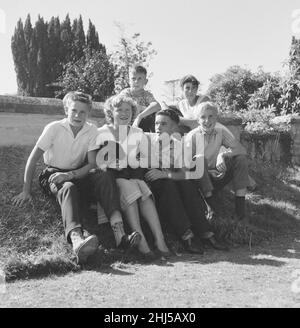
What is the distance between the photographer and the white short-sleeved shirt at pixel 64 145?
4.02m

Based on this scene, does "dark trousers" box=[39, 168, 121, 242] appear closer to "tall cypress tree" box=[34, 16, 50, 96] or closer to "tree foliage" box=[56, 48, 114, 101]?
"tree foliage" box=[56, 48, 114, 101]

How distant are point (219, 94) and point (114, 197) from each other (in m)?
14.6

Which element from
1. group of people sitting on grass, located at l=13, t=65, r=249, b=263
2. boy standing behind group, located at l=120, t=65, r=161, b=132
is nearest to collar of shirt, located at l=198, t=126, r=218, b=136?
group of people sitting on grass, located at l=13, t=65, r=249, b=263

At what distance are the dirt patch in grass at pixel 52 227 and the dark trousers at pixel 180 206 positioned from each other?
199 millimetres

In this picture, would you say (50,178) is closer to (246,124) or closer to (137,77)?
(137,77)

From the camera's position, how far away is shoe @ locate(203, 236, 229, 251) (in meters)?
4.05

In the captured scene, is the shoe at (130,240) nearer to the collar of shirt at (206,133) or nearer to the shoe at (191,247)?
the shoe at (191,247)

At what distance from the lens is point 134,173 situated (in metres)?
4.13

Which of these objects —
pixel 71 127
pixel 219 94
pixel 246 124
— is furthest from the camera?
pixel 219 94

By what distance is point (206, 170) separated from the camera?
4.39m

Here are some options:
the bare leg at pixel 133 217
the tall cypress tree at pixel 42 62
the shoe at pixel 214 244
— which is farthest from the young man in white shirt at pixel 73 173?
the tall cypress tree at pixel 42 62

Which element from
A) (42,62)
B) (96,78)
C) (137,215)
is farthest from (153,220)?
(42,62)

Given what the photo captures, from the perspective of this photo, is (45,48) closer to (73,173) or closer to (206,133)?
(206,133)

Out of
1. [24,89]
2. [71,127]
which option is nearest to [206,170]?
[71,127]
